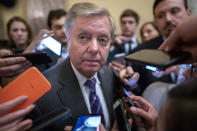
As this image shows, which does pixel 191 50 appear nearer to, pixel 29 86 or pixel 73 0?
pixel 29 86

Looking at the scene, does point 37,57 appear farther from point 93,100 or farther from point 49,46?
point 93,100

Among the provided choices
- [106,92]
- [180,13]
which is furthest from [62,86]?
[180,13]

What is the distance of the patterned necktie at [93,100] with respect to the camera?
942mm

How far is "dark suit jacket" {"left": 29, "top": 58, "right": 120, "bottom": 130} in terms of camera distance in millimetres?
873

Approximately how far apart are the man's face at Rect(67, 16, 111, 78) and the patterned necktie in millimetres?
78

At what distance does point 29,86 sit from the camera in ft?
1.90

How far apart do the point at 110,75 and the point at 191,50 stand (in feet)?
2.27

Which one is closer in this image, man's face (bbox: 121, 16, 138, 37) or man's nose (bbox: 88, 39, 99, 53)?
man's nose (bbox: 88, 39, 99, 53)

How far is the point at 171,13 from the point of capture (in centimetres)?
157

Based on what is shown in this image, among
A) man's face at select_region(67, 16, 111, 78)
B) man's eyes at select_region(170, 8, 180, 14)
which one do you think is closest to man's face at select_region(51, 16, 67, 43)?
man's face at select_region(67, 16, 111, 78)

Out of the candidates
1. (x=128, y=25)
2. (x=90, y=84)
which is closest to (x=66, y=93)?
(x=90, y=84)

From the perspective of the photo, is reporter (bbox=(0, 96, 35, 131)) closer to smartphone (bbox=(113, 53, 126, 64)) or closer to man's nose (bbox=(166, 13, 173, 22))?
smartphone (bbox=(113, 53, 126, 64))

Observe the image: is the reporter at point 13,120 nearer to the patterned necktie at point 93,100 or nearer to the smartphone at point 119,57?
the patterned necktie at point 93,100

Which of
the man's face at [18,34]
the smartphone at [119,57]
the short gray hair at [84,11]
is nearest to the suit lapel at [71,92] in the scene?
the short gray hair at [84,11]
